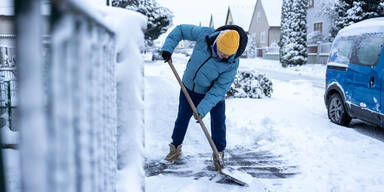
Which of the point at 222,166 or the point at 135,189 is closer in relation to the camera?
the point at 135,189

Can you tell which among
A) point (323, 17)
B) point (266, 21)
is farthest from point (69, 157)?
point (266, 21)

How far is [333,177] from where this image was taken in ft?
11.1

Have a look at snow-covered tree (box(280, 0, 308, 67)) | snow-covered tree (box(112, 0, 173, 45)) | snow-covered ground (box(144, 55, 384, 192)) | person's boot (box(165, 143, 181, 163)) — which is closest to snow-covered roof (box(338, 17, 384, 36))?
snow-covered ground (box(144, 55, 384, 192))

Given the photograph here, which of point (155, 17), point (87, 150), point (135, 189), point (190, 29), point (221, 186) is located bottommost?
point (221, 186)

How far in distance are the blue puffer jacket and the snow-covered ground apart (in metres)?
0.79

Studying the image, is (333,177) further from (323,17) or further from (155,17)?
(323,17)

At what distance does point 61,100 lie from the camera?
0.76m

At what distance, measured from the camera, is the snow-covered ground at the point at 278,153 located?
326cm

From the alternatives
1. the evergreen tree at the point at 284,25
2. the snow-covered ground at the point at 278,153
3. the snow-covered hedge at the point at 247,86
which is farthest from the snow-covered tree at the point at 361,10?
the snow-covered ground at the point at 278,153

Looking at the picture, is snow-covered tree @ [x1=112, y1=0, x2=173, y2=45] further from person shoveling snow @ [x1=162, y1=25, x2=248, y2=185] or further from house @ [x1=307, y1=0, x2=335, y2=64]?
person shoveling snow @ [x1=162, y1=25, x2=248, y2=185]

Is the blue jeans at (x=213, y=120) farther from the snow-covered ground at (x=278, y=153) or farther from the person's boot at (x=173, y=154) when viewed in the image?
the snow-covered ground at (x=278, y=153)

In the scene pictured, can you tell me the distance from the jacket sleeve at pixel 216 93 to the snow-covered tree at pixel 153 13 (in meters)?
14.6

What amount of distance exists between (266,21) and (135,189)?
37.8 meters

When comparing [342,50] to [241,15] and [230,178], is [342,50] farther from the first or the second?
[241,15]
